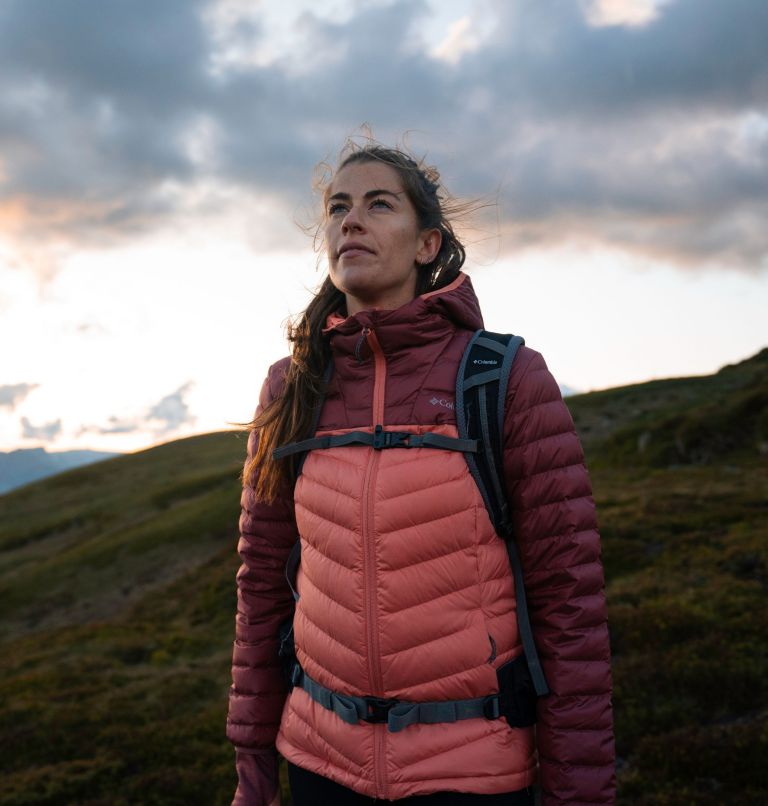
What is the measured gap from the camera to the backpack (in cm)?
347

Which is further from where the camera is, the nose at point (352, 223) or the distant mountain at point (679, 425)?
the distant mountain at point (679, 425)

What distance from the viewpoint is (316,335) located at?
4.30 meters

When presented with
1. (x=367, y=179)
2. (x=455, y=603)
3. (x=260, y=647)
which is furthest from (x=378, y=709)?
(x=367, y=179)

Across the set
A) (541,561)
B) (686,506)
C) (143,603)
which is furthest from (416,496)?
(143,603)

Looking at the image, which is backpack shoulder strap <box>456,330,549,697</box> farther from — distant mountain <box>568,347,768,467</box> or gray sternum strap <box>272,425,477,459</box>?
distant mountain <box>568,347,768,467</box>

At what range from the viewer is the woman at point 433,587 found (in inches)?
136

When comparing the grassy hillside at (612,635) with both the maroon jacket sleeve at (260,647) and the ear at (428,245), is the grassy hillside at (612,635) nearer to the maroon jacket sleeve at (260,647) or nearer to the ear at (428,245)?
the maroon jacket sleeve at (260,647)

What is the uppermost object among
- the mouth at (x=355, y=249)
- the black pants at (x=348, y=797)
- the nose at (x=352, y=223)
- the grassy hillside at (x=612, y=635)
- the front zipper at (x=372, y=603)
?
the nose at (x=352, y=223)

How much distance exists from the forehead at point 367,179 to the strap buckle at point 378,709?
2649 millimetres

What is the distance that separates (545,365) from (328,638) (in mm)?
1739

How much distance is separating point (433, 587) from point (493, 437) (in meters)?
0.76

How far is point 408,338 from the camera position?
386 cm

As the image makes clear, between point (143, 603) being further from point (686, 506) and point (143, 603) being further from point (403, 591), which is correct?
point (403, 591)

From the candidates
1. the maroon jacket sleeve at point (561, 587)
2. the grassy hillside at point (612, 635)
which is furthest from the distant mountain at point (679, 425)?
the maroon jacket sleeve at point (561, 587)
